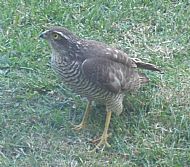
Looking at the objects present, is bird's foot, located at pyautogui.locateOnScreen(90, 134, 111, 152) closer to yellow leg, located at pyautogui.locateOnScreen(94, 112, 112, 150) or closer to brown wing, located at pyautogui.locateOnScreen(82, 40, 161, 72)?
yellow leg, located at pyautogui.locateOnScreen(94, 112, 112, 150)

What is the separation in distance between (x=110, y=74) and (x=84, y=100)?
0.75 m

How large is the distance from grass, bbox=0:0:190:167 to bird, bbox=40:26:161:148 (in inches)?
8.5

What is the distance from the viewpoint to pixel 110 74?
639 centimetres

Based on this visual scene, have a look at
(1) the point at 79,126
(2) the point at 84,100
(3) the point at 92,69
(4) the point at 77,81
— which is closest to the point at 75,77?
(4) the point at 77,81

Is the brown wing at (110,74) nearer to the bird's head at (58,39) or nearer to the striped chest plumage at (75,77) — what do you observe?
the striped chest plumage at (75,77)

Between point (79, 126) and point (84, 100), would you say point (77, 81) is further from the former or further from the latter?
point (84, 100)

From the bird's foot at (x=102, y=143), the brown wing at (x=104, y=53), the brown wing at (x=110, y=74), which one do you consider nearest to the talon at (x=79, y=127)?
the bird's foot at (x=102, y=143)

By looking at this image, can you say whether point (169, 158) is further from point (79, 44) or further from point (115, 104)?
point (79, 44)

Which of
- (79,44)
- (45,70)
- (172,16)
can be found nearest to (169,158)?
(79,44)

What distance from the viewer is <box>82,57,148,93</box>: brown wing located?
6215mm

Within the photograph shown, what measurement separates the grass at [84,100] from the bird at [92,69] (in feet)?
0.71

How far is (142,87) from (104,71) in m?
0.94

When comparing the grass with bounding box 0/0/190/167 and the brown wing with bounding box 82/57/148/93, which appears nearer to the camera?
the brown wing with bounding box 82/57/148/93

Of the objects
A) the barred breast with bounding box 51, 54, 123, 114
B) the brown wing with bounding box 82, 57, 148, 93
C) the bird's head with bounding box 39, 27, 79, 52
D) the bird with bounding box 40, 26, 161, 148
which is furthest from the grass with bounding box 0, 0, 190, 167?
the bird's head with bounding box 39, 27, 79, 52
